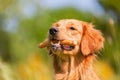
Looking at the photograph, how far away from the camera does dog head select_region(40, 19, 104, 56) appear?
11305 mm

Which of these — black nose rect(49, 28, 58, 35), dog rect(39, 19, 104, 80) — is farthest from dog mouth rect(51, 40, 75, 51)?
black nose rect(49, 28, 58, 35)

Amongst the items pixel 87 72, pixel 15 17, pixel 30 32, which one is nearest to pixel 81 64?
pixel 87 72

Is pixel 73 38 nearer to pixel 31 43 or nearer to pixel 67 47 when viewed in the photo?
pixel 67 47

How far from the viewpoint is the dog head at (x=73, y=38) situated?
37.1 feet

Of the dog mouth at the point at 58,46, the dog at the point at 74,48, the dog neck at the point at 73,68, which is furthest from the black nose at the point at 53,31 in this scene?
the dog neck at the point at 73,68

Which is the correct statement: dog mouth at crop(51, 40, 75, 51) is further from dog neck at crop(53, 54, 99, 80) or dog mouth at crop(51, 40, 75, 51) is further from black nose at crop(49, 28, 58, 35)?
dog neck at crop(53, 54, 99, 80)

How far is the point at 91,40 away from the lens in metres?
11.8

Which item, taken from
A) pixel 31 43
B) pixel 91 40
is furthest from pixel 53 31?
pixel 31 43

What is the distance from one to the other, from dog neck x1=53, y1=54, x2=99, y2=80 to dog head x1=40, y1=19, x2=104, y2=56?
128 mm

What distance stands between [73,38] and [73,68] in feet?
1.71

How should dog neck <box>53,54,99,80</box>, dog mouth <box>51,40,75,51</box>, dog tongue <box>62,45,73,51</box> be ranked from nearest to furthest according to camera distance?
dog mouth <box>51,40,75,51</box> → dog tongue <box>62,45,73,51</box> → dog neck <box>53,54,99,80</box>

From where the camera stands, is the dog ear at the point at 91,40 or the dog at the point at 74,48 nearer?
the dog at the point at 74,48

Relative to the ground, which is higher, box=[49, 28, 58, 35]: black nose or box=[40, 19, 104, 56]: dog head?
box=[49, 28, 58, 35]: black nose

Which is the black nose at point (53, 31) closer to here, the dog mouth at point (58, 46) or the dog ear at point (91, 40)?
the dog mouth at point (58, 46)
